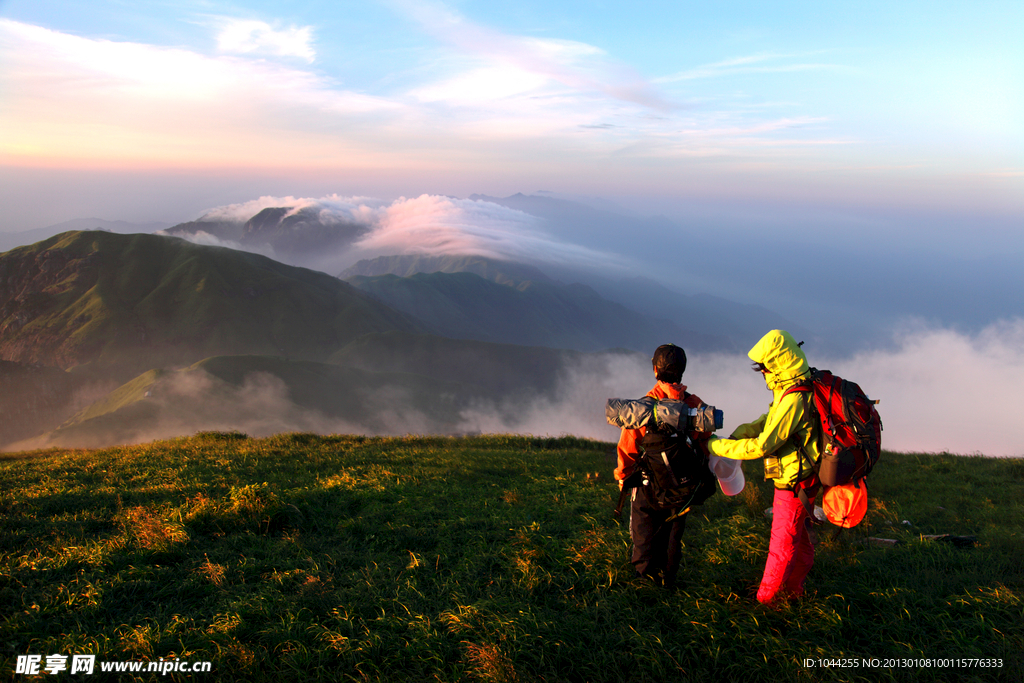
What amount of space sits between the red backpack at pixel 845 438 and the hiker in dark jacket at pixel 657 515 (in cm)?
111

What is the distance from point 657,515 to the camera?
5730 mm

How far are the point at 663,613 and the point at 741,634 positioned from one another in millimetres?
794

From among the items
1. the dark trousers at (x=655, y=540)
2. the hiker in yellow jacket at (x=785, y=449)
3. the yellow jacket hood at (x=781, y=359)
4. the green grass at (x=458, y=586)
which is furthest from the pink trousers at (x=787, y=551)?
the yellow jacket hood at (x=781, y=359)

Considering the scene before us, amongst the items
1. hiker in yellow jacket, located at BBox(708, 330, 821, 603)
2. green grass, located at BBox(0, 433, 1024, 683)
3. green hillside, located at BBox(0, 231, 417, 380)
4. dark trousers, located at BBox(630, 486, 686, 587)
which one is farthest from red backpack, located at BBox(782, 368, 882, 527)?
green hillside, located at BBox(0, 231, 417, 380)

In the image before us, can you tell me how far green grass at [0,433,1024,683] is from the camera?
467 cm

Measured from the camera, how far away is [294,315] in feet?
650

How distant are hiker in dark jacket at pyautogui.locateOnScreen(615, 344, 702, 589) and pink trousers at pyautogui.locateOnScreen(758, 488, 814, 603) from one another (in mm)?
950

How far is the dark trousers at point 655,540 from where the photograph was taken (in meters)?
5.71

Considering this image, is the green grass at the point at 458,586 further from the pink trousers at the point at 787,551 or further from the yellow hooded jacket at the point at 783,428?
the yellow hooded jacket at the point at 783,428

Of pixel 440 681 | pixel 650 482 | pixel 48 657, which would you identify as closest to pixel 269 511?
pixel 48 657

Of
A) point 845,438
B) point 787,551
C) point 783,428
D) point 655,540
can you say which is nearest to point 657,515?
point 655,540

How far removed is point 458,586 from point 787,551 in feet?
12.3

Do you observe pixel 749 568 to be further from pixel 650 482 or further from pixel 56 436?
pixel 56 436

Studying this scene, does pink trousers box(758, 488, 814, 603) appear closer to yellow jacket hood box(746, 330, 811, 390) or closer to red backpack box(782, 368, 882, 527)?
red backpack box(782, 368, 882, 527)
